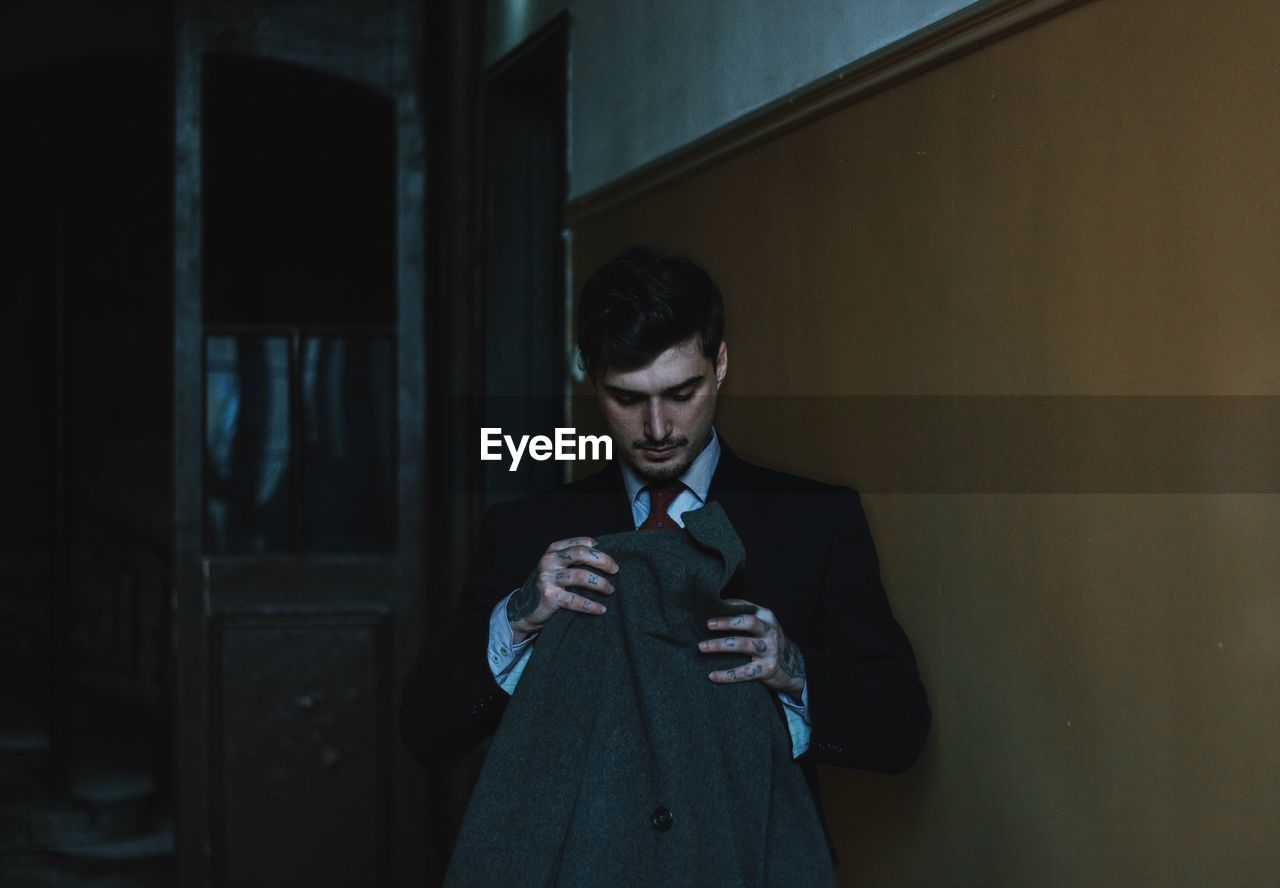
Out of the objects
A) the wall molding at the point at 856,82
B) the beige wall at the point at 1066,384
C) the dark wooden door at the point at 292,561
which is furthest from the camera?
the dark wooden door at the point at 292,561

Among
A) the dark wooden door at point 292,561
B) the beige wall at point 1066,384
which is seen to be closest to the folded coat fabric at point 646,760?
the beige wall at point 1066,384

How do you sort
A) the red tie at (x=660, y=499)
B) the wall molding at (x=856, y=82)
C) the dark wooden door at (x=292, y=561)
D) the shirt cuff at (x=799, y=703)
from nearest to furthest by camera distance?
the shirt cuff at (x=799, y=703) → the wall molding at (x=856, y=82) → the red tie at (x=660, y=499) → the dark wooden door at (x=292, y=561)

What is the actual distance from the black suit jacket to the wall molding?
606 mm

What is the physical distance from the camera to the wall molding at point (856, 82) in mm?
1710

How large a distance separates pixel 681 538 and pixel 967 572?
53cm

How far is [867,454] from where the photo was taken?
208 centimetres

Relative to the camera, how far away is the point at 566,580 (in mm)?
1518

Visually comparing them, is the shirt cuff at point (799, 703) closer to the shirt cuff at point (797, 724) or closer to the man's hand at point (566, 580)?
the shirt cuff at point (797, 724)

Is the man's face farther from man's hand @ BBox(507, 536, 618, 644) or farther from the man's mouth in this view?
man's hand @ BBox(507, 536, 618, 644)

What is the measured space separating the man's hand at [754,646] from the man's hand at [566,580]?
132 millimetres

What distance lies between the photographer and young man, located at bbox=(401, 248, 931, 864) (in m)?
1.67

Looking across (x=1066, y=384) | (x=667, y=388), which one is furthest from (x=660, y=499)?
(x=1066, y=384)

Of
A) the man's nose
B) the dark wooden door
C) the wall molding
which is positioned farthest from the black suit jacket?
the dark wooden door

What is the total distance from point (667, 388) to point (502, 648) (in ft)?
1.29
